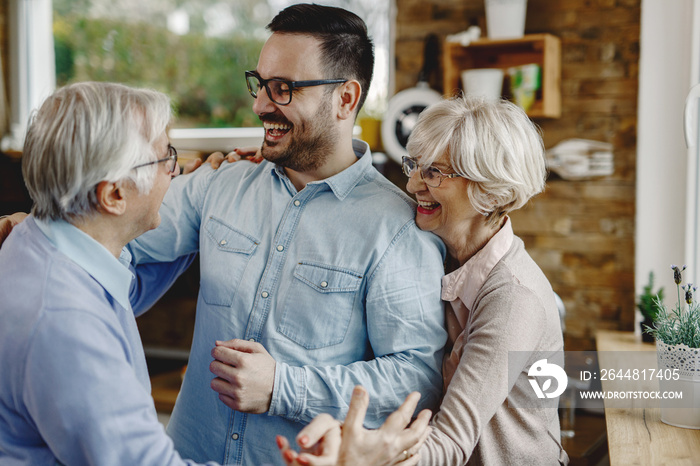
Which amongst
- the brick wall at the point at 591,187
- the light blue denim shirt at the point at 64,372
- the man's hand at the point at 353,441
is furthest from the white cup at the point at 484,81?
the light blue denim shirt at the point at 64,372

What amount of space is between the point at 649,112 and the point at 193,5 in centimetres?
272

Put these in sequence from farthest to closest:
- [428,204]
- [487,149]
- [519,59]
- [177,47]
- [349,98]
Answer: [177,47] → [519,59] → [349,98] → [428,204] → [487,149]

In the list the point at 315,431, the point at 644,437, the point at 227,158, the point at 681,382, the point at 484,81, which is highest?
the point at 484,81

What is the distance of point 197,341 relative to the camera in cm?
169

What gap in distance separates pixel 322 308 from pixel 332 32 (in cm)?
71

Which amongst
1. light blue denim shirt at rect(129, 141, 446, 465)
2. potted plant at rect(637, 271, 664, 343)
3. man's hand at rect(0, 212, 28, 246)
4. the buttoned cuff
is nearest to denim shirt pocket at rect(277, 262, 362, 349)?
light blue denim shirt at rect(129, 141, 446, 465)

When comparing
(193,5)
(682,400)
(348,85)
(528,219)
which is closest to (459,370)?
(682,400)

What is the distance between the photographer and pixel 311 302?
155 centimetres

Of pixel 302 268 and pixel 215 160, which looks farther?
pixel 215 160

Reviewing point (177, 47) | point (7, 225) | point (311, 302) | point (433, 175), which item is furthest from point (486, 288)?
point (177, 47)

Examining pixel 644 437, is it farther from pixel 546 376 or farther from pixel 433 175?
pixel 433 175

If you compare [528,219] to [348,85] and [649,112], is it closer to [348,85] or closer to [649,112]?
[649,112]

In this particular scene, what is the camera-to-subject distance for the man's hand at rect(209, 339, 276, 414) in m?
1.36

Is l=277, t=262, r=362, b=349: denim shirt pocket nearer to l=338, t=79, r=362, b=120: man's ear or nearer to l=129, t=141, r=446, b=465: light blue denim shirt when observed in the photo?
l=129, t=141, r=446, b=465: light blue denim shirt
